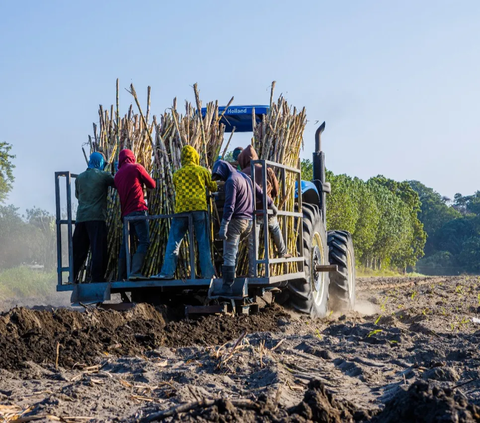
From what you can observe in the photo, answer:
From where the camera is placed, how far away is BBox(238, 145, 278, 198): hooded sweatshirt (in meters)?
7.93

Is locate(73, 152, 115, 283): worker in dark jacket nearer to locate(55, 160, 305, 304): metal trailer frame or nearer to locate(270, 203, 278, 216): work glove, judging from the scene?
locate(55, 160, 305, 304): metal trailer frame

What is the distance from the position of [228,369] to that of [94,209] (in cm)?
399

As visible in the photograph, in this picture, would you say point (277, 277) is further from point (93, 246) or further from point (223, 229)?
point (93, 246)

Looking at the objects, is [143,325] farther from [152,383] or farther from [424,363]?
[424,363]

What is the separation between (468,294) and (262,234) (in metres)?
7.13

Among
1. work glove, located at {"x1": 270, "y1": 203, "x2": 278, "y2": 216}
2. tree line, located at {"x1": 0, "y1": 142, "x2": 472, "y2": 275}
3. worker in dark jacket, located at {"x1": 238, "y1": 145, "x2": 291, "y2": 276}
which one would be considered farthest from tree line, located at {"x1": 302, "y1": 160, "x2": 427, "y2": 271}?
work glove, located at {"x1": 270, "y1": 203, "x2": 278, "y2": 216}

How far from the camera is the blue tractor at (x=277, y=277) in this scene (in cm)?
756

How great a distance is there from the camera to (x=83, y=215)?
27.2 feet

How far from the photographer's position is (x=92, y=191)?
8234 mm

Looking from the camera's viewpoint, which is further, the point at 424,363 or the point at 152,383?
the point at 424,363

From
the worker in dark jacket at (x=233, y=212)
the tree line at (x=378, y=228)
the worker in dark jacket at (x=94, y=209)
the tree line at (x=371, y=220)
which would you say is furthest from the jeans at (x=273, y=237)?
the tree line at (x=371, y=220)

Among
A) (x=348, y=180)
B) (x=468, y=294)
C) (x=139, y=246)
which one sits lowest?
(x=468, y=294)

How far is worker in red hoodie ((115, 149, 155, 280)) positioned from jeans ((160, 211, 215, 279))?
15.3 inches

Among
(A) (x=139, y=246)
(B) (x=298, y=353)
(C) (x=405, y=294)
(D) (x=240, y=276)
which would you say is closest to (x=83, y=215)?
(A) (x=139, y=246)
